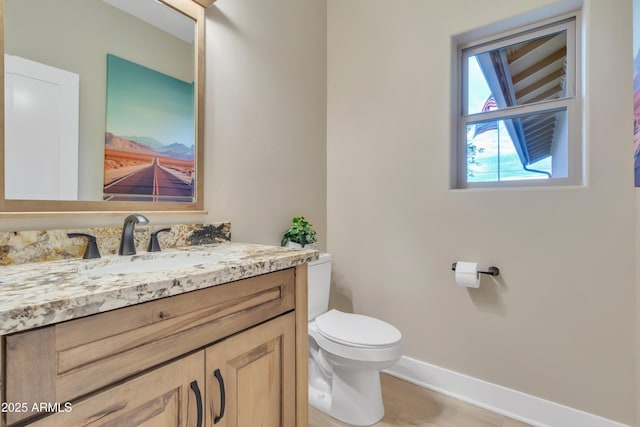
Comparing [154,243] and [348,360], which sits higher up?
[154,243]

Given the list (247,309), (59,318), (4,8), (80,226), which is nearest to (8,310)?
(59,318)

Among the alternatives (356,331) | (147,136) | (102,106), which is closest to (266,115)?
(147,136)

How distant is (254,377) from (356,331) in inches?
27.6

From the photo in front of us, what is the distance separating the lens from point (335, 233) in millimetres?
2248

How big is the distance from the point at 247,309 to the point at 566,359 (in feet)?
5.21

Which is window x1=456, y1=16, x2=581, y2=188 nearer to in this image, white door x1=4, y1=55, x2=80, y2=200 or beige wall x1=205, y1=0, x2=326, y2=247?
beige wall x1=205, y1=0, x2=326, y2=247

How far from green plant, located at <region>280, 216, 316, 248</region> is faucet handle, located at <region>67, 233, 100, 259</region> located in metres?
0.99

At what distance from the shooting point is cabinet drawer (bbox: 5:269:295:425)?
1.71 feet

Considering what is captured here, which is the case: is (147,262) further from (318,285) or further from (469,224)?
(469,224)

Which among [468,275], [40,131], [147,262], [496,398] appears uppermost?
[40,131]

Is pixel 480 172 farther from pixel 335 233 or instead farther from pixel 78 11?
pixel 78 11

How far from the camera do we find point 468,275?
162 centimetres

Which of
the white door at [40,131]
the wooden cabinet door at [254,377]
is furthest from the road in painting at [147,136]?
the wooden cabinet door at [254,377]

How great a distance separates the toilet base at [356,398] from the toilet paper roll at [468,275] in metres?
0.66
